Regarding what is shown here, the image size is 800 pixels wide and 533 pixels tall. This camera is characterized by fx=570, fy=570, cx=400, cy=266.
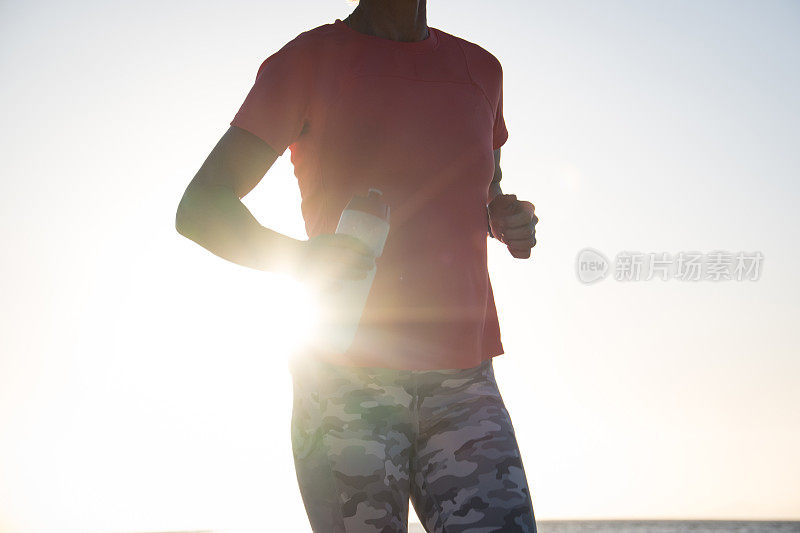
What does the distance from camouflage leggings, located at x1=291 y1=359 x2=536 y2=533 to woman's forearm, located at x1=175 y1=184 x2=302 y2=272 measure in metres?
0.27

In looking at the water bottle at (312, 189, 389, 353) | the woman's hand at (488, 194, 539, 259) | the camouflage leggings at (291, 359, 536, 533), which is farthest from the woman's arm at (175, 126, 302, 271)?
the woman's hand at (488, 194, 539, 259)

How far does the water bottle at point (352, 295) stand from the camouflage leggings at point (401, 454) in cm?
7

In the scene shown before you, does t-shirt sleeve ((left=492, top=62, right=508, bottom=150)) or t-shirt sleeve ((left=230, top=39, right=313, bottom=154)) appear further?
t-shirt sleeve ((left=492, top=62, right=508, bottom=150))

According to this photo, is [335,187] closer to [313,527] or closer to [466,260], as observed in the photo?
[466,260]

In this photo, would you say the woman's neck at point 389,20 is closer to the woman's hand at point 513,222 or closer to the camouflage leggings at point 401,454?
the woman's hand at point 513,222

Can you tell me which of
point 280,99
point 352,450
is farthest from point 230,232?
point 352,450

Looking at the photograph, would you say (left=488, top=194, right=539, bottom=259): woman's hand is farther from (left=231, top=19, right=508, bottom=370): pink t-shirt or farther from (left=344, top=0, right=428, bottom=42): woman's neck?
(left=344, top=0, right=428, bottom=42): woman's neck

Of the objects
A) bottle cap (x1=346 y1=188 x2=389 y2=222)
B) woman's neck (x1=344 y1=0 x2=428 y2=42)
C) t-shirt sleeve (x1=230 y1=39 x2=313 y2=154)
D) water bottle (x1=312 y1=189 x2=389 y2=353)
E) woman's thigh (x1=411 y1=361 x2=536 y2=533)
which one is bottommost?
woman's thigh (x1=411 y1=361 x2=536 y2=533)

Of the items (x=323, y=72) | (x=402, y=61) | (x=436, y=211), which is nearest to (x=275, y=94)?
(x=323, y=72)

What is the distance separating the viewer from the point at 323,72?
1356 millimetres

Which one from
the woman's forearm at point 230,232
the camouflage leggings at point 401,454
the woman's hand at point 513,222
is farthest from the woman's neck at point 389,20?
the camouflage leggings at point 401,454

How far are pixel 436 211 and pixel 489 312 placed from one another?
12.4 inches

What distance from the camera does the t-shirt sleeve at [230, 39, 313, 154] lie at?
1279 mm

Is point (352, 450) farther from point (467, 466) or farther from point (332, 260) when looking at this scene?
point (332, 260)
